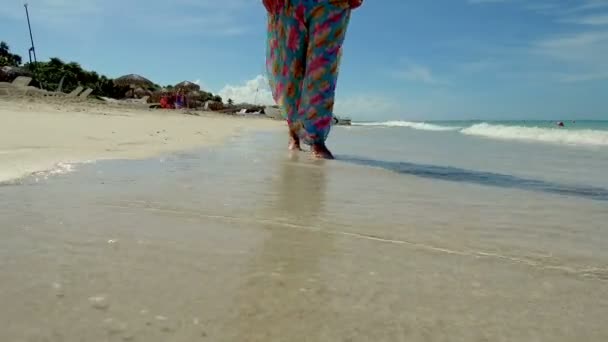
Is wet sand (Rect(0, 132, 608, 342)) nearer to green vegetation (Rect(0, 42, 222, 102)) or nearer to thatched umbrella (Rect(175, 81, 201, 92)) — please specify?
green vegetation (Rect(0, 42, 222, 102))

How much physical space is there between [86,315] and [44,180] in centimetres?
143

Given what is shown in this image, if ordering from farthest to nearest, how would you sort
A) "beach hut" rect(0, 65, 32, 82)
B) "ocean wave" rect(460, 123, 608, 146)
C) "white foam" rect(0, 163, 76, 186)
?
"beach hut" rect(0, 65, 32, 82) → "ocean wave" rect(460, 123, 608, 146) → "white foam" rect(0, 163, 76, 186)

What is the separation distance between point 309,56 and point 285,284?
326 centimetres

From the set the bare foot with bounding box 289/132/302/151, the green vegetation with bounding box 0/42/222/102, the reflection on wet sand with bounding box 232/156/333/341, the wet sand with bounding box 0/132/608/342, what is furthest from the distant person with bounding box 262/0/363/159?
the green vegetation with bounding box 0/42/222/102

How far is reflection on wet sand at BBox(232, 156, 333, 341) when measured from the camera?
2.53ft

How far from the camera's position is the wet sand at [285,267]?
2.55 ft

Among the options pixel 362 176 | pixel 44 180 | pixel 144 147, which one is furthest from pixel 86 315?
pixel 144 147

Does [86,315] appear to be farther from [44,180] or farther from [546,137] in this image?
[546,137]

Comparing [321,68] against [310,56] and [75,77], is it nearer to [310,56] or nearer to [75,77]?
[310,56]

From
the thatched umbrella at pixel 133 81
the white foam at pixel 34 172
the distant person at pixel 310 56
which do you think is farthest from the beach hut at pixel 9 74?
the white foam at pixel 34 172

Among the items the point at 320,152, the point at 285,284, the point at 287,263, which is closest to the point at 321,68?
the point at 320,152

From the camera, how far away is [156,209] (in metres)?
1.60

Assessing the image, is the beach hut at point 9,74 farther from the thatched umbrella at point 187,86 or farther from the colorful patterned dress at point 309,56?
the colorful patterned dress at point 309,56

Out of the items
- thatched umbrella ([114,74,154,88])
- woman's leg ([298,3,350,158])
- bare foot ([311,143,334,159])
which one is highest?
thatched umbrella ([114,74,154,88])
